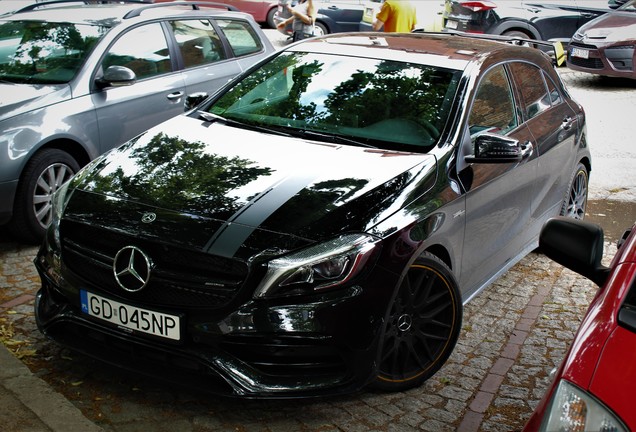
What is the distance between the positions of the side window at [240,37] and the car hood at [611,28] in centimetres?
771

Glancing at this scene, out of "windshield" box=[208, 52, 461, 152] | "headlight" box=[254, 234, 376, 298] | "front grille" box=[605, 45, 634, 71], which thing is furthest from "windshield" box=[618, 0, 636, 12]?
"headlight" box=[254, 234, 376, 298]

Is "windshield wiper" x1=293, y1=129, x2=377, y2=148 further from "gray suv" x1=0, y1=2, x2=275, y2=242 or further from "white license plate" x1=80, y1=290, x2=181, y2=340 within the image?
"gray suv" x1=0, y1=2, x2=275, y2=242

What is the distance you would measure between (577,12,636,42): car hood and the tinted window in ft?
28.9

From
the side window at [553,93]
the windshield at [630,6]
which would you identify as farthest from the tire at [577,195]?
the windshield at [630,6]

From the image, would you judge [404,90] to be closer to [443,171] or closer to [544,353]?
[443,171]

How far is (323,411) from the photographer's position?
4.38 meters

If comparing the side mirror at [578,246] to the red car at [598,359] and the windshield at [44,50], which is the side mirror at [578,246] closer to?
the red car at [598,359]

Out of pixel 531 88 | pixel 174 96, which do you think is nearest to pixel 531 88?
pixel 531 88

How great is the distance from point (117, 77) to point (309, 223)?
3.34 meters

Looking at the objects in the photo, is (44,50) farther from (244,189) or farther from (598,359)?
(598,359)

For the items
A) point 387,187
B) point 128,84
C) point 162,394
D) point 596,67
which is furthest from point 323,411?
point 596,67

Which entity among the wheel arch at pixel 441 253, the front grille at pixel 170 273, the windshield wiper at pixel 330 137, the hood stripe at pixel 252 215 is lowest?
the wheel arch at pixel 441 253

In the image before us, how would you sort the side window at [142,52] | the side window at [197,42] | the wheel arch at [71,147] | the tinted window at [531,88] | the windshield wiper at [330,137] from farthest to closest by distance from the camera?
the side window at [197,42] < the side window at [142,52] < the wheel arch at [71,147] < the tinted window at [531,88] < the windshield wiper at [330,137]

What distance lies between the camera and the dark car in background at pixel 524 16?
15.8 metres
